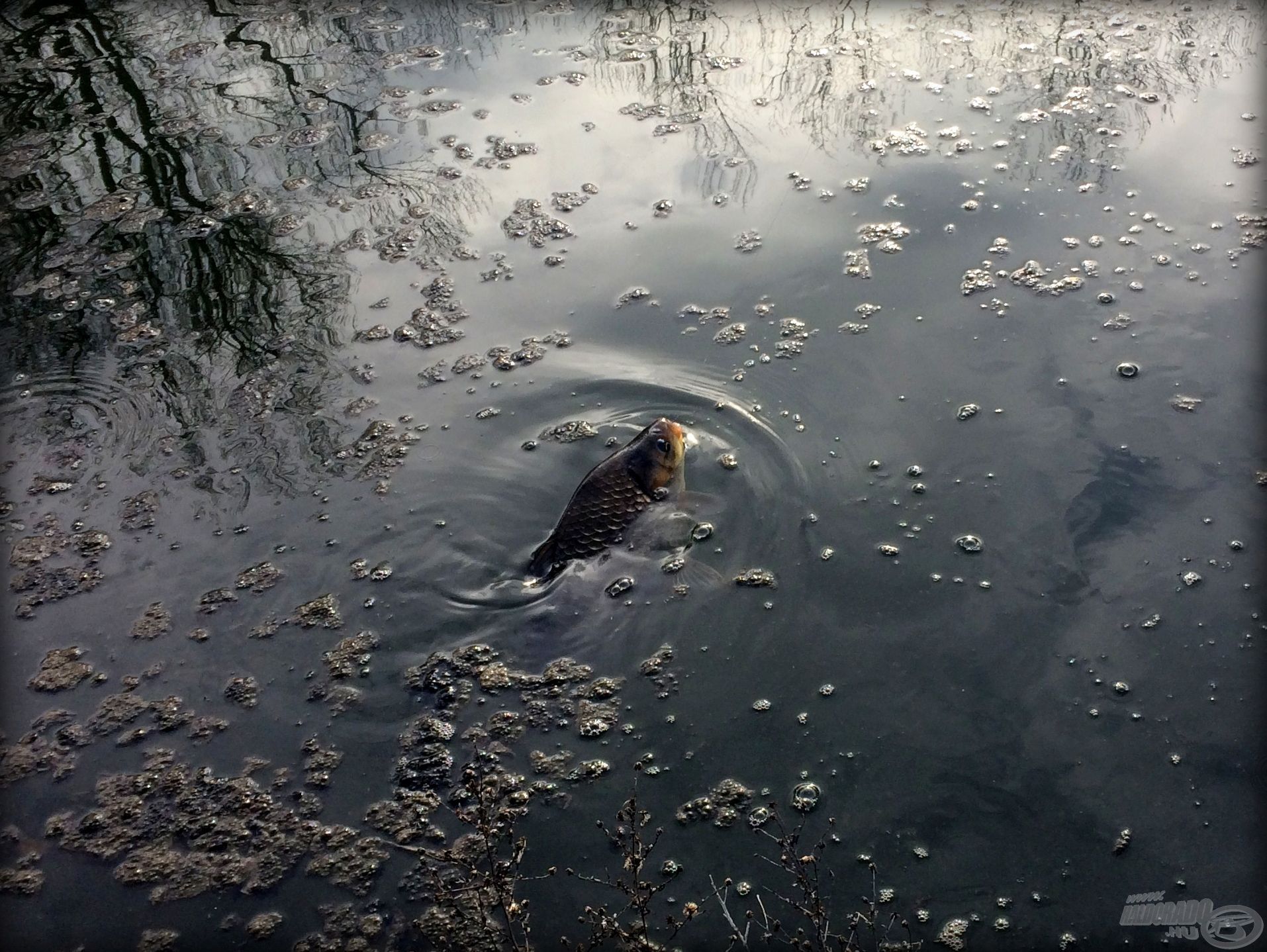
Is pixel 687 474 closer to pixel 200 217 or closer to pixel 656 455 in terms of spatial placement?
pixel 656 455

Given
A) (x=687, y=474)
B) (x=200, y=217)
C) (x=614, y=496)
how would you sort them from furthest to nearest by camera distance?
(x=200, y=217) < (x=687, y=474) < (x=614, y=496)

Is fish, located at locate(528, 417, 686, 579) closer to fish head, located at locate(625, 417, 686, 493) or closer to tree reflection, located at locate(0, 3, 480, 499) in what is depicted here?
fish head, located at locate(625, 417, 686, 493)

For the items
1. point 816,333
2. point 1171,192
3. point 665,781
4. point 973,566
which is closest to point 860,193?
point 816,333

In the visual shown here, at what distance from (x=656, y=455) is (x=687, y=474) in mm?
266

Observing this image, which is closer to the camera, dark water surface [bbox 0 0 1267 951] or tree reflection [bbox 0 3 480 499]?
dark water surface [bbox 0 0 1267 951]

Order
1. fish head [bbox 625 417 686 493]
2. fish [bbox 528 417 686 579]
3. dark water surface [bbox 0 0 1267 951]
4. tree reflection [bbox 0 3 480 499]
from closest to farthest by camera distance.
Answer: dark water surface [bbox 0 0 1267 951] < fish [bbox 528 417 686 579] < fish head [bbox 625 417 686 493] < tree reflection [bbox 0 3 480 499]

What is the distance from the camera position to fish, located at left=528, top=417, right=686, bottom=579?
4453mm

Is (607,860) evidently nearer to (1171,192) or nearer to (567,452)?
(567,452)

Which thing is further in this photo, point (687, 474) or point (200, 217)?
point (200, 217)

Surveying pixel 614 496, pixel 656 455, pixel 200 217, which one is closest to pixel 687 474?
pixel 656 455

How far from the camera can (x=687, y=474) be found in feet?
16.1

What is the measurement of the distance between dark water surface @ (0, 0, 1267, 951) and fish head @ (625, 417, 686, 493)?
0.81 ft

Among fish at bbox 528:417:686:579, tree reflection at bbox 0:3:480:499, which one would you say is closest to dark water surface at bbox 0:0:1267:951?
tree reflection at bbox 0:3:480:499

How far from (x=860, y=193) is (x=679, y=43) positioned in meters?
2.66
